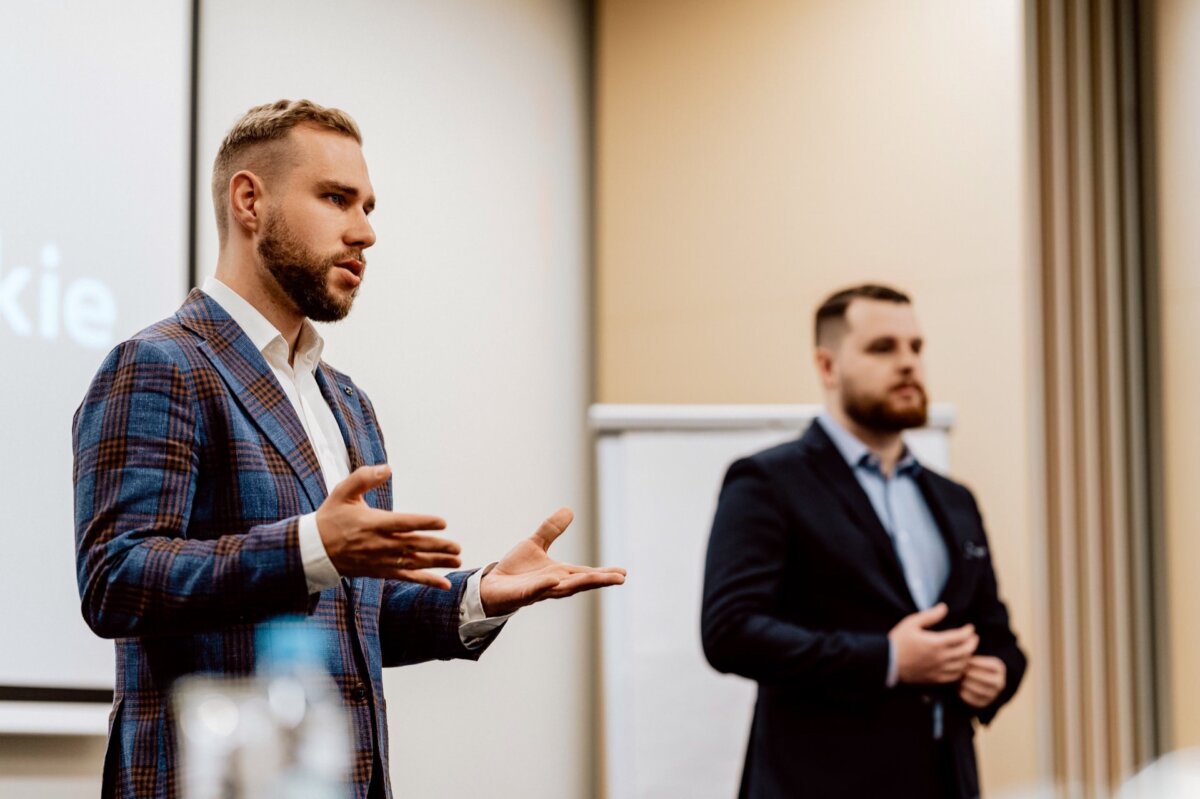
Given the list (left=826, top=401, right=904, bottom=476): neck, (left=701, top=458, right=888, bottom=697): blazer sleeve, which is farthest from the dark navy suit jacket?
(left=826, top=401, right=904, bottom=476): neck

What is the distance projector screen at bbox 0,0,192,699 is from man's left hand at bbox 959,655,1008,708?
1.80m

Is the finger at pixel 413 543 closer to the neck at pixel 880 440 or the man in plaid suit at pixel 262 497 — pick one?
the man in plaid suit at pixel 262 497

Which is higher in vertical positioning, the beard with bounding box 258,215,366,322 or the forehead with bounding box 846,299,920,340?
the forehead with bounding box 846,299,920,340

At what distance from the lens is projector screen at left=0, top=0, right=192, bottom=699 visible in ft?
7.31

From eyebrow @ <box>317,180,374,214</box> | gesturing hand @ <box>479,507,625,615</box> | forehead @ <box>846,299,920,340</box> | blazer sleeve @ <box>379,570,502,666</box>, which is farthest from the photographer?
forehead @ <box>846,299,920,340</box>

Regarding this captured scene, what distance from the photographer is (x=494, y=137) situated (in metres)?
3.81

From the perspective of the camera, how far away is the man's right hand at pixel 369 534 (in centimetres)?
139

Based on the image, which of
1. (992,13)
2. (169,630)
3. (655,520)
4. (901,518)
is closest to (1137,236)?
(992,13)

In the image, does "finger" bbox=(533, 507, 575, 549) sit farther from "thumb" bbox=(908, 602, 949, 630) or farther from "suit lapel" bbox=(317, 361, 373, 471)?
"thumb" bbox=(908, 602, 949, 630)

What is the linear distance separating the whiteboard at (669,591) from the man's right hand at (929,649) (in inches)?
20.0

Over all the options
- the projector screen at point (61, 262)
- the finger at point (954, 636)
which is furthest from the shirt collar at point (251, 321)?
the finger at point (954, 636)

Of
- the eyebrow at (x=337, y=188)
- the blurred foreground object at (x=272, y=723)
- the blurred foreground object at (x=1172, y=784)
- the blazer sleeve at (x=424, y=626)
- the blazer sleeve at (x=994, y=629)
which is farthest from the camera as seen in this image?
the blazer sleeve at (x=994, y=629)

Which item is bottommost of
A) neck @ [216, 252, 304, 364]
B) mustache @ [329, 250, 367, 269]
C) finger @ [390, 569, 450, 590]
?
finger @ [390, 569, 450, 590]

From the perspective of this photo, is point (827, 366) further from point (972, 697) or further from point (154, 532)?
point (154, 532)
